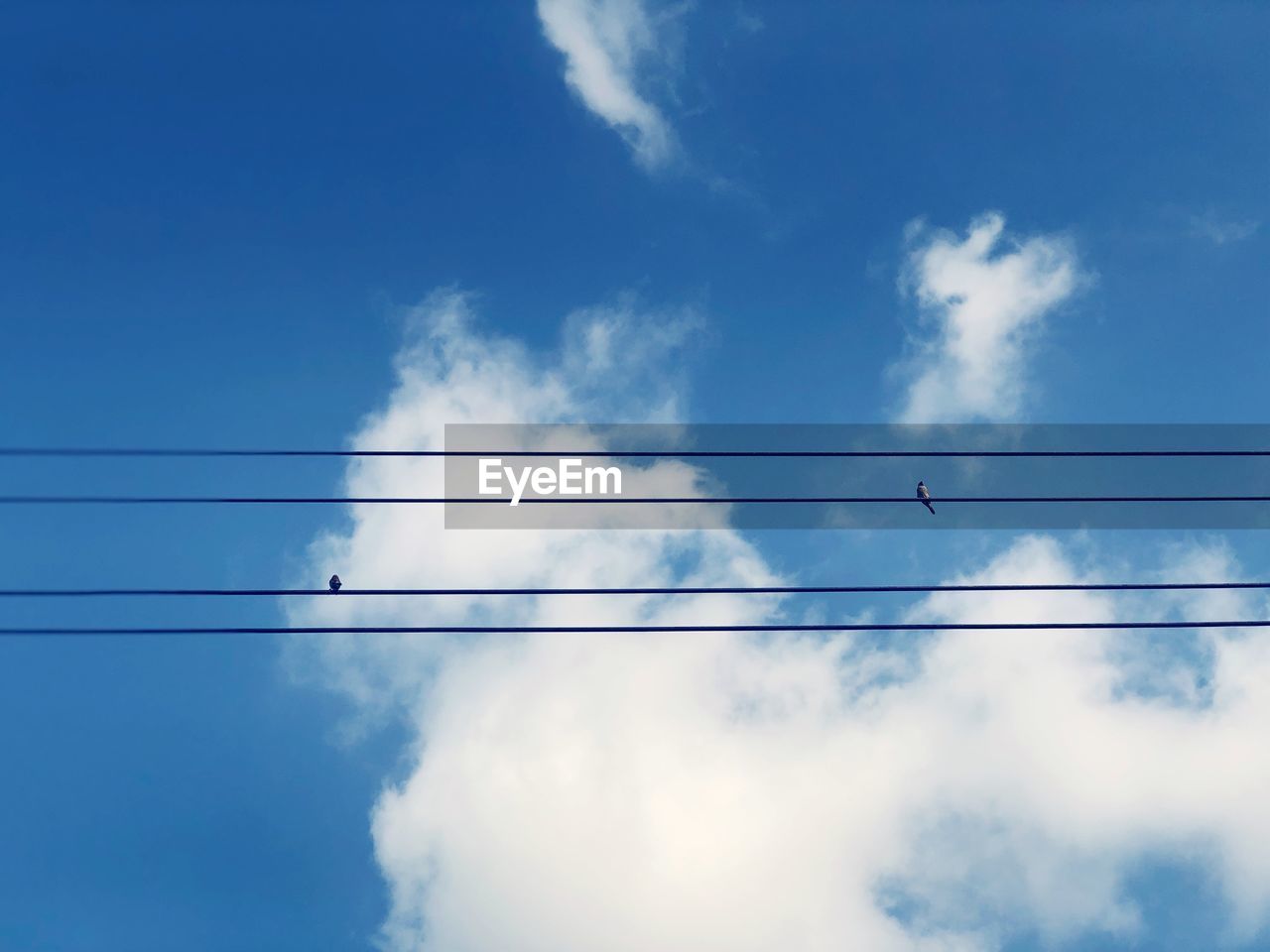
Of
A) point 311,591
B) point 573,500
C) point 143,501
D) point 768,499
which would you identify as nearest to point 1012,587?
point 768,499

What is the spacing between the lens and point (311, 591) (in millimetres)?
11969

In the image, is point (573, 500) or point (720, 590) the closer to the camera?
point (720, 590)

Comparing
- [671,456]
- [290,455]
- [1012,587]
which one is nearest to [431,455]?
[290,455]

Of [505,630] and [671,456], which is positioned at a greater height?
[671,456]

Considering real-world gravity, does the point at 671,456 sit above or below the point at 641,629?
above

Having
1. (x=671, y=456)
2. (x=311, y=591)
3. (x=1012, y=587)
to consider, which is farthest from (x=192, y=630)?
(x=1012, y=587)

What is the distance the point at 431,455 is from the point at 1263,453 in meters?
11.8

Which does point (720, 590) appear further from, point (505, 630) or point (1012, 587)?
point (1012, 587)

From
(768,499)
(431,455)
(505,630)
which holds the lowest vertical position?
(505,630)

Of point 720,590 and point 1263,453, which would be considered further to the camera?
point 1263,453

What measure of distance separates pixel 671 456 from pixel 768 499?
147 cm

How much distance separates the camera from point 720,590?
12.1 metres

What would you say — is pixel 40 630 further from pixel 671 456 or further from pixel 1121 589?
pixel 1121 589

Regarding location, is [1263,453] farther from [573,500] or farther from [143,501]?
[143,501]
